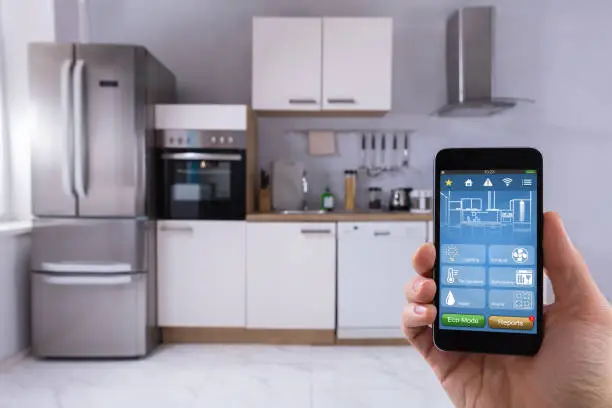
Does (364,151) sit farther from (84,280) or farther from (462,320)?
(462,320)

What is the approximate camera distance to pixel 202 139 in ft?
9.36

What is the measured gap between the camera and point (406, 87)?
343 cm

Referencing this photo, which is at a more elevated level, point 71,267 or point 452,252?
point 452,252

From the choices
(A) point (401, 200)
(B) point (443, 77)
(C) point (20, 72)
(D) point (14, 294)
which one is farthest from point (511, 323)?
(C) point (20, 72)

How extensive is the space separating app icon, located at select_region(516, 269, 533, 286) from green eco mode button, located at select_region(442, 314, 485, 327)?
0.09 meters

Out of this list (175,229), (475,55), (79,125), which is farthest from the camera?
(475,55)

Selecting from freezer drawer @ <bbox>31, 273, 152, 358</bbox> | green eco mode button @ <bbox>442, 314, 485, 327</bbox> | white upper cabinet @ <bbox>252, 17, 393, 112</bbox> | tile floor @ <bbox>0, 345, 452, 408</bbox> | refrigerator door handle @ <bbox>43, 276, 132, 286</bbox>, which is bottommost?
tile floor @ <bbox>0, 345, 452, 408</bbox>

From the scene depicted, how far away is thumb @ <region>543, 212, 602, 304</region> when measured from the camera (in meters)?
0.74

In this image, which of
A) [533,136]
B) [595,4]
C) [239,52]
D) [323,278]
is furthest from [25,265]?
[595,4]

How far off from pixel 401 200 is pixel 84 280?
2.00m

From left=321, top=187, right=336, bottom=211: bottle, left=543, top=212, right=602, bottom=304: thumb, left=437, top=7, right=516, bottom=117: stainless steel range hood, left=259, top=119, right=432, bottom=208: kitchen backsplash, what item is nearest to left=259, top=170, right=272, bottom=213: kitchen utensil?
left=259, top=119, right=432, bottom=208: kitchen backsplash

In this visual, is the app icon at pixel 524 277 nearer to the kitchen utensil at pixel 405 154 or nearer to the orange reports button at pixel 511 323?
the orange reports button at pixel 511 323

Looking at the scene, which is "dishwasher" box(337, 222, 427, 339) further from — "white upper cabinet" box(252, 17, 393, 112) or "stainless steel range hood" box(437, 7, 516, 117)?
"stainless steel range hood" box(437, 7, 516, 117)

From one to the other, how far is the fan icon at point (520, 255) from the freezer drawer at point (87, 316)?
2.27 metres
